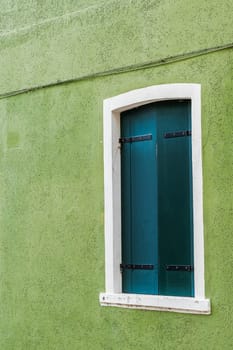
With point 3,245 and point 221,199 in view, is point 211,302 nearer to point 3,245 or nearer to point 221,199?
point 221,199

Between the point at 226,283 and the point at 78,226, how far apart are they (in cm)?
198

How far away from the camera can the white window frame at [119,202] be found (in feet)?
26.5

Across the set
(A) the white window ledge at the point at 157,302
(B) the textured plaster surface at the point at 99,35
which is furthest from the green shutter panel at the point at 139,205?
(B) the textured plaster surface at the point at 99,35

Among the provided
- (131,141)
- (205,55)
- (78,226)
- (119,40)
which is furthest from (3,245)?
(205,55)

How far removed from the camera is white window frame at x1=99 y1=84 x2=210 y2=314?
→ 8086 mm

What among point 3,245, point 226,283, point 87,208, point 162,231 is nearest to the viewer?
point 226,283

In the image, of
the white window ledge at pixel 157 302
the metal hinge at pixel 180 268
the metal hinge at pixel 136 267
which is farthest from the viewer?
the metal hinge at pixel 136 267

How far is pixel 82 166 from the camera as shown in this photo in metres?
9.21

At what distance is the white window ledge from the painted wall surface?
77mm

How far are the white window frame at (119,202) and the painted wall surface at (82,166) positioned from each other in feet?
0.26

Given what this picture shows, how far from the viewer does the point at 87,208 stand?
29.9 feet

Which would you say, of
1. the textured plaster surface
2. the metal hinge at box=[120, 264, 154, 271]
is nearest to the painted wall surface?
the textured plaster surface

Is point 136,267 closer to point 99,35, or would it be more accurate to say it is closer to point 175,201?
point 175,201

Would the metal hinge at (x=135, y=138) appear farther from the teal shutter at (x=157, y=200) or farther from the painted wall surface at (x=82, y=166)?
the painted wall surface at (x=82, y=166)
